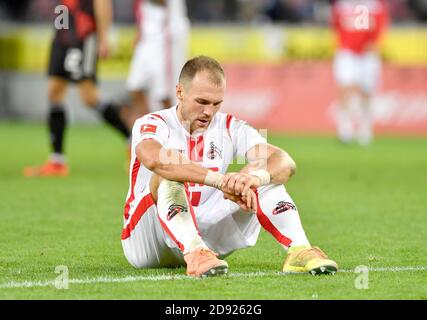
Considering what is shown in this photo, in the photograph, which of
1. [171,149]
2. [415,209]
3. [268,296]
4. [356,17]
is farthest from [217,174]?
[356,17]

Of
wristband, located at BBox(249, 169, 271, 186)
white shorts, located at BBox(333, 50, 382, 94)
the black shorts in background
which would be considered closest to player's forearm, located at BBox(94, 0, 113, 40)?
the black shorts in background

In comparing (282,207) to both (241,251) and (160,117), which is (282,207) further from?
(241,251)

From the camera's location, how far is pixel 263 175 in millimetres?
6199

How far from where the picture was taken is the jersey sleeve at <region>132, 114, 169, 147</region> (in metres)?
6.32

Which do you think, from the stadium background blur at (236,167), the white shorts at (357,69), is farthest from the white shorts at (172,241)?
the white shorts at (357,69)

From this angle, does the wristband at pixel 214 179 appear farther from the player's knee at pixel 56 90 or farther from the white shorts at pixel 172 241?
the player's knee at pixel 56 90

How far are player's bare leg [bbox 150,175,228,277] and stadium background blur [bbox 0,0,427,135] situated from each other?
1409cm

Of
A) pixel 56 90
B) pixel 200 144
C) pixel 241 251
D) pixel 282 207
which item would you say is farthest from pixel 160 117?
pixel 56 90

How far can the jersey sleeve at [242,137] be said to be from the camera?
6551mm

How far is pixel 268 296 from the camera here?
5586 millimetres

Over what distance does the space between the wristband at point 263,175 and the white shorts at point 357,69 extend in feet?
42.4

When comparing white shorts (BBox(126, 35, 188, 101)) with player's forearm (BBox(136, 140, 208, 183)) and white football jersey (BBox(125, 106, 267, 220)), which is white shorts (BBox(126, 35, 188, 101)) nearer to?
white football jersey (BBox(125, 106, 267, 220))

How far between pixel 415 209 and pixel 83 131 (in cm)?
1213

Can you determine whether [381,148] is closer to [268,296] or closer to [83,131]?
[83,131]
